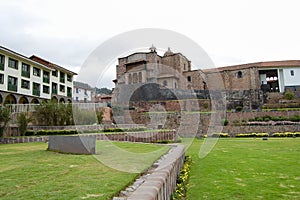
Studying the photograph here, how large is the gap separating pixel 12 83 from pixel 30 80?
2.70m

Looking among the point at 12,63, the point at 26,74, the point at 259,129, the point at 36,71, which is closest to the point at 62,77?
the point at 36,71

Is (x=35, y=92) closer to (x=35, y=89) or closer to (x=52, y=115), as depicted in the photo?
(x=35, y=89)

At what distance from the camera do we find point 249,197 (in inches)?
159

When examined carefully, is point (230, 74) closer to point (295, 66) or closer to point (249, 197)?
point (295, 66)

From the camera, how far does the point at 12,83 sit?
23688 mm

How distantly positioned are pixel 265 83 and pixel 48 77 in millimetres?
33362

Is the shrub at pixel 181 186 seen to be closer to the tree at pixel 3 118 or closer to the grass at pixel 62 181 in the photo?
the grass at pixel 62 181

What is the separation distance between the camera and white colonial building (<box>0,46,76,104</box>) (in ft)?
73.8

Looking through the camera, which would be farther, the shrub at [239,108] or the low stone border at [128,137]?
the shrub at [239,108]

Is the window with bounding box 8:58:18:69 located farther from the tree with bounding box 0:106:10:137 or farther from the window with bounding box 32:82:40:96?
the tree with bounding box 0:106:10:137

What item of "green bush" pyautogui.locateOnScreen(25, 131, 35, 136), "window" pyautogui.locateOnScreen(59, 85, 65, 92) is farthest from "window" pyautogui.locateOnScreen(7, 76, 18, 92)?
"green bush" pyautogui.locateOnScreen(25, 131, 35, 136)

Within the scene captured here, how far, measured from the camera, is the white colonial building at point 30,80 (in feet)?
73.8

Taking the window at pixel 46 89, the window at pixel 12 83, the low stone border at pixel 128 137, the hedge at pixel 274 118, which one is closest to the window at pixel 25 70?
the window at pixel 12 83

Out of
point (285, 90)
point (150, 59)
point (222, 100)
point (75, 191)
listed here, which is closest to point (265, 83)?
point (285, 90)
